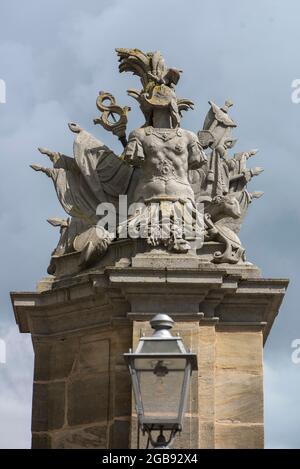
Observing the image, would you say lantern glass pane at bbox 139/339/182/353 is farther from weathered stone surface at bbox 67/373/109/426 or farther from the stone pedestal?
weathered stone surface at bbox 67/373/109/426

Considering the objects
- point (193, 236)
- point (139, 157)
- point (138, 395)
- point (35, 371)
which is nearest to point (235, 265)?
point (193, 236)

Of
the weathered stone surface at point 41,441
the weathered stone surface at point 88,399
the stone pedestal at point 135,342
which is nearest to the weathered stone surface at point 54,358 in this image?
the stone pedestal at point 135,342

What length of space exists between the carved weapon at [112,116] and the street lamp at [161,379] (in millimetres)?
5587

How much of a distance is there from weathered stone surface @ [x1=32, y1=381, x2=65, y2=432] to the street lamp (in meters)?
4.07

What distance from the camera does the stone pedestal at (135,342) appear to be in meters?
12.9

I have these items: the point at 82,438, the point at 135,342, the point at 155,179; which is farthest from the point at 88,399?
the point at 155,179

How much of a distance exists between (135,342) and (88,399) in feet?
3.01

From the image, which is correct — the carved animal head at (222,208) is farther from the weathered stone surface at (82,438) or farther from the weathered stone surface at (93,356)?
the weathered stone surface at (82,438)

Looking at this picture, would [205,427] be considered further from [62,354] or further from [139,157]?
[139,157]

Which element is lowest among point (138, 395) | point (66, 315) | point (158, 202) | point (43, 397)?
point (138, 395)

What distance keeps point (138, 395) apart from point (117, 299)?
12.1 feet

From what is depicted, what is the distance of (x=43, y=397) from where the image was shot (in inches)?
541

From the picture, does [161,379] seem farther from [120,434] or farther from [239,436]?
[239,436]

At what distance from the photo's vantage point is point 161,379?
31.0ft
